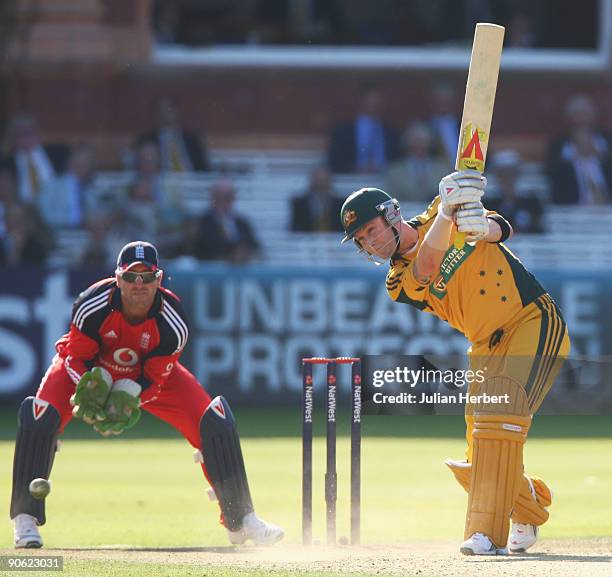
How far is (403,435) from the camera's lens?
44.0 ft

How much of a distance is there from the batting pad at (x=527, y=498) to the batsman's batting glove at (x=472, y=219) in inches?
55.2

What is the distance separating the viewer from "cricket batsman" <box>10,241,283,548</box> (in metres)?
8.16

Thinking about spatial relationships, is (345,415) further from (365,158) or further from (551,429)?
(365,158)

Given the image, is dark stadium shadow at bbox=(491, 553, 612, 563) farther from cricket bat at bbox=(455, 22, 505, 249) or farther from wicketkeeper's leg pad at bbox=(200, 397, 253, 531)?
cricket bat at bbox=(455, 22, 505, 249)

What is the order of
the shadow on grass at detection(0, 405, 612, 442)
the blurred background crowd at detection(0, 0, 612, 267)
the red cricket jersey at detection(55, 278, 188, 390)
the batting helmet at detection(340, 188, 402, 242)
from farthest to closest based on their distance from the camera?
the blurred background crowd at detection(0, 0, 612, 267) < the shadow on grass at detection(0, 405, 612, 442) < the red cricket jersey at detection(55, 278, 188, 390) < the batting helmet at detection(340, 188, 402, 242)

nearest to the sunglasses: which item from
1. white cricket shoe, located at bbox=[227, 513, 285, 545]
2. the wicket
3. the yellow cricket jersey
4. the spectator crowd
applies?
the wicket

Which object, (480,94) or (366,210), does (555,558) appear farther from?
(480,94)

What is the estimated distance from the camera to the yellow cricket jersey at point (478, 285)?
7.69 meters

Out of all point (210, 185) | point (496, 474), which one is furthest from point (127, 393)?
point (210, 185)

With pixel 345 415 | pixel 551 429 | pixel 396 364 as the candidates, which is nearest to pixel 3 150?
pixel 345 415

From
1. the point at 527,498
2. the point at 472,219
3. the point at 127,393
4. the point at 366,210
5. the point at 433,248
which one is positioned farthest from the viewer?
the point at 127,393

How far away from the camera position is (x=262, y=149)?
20.5 metres

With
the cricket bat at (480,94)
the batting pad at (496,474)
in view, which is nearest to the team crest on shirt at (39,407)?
the batting pad at (496,474)

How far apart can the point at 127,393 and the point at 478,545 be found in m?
2.12
